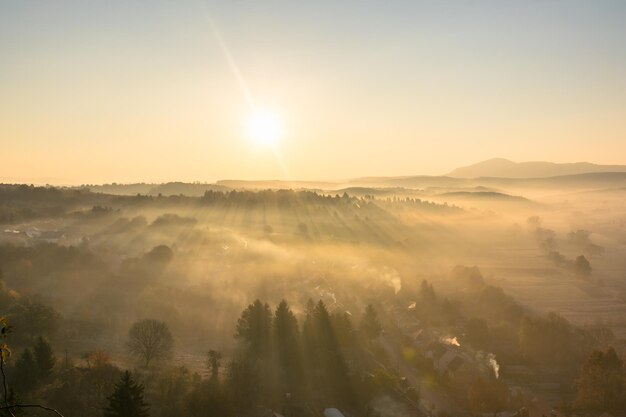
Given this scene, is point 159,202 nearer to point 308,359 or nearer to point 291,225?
point 291,225

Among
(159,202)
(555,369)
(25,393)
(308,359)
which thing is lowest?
(555,369)

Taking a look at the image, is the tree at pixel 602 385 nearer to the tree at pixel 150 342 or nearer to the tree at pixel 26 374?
the tree at pixel 150 342

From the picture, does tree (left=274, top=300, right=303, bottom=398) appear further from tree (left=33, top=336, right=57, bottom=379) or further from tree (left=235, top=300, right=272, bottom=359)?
tree (left=33, top=336, right=57, bottom=379)

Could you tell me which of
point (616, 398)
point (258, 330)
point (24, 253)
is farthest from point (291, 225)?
point (616, 398)

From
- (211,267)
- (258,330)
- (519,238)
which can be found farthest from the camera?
(519,238)

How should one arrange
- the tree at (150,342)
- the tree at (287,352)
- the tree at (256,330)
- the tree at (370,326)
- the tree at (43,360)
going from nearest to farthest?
the tree at (43,360) → the tree at (287,352) → the tree at (150,342) → the tree at (256,330) → the tree at (370,326)

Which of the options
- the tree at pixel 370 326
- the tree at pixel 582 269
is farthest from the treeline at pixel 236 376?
the tree at pixel 582 269
